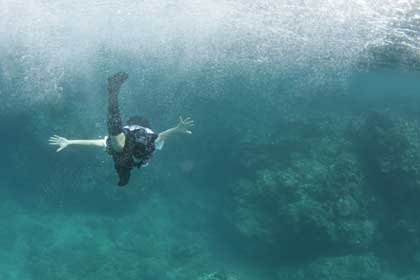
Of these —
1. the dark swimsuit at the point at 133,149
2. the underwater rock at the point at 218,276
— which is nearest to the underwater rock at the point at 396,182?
the underwater rock at the point at 218,276

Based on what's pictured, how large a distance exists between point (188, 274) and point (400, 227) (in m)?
10.9

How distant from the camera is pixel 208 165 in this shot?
23062mm

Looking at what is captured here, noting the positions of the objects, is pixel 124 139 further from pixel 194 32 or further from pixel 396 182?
pixel 194 32

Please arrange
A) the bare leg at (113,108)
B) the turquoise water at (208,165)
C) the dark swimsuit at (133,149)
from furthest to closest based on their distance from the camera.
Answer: the turquoise water at (208,165), the dark swimsuit at (133,149), the bare leg at (113,108)

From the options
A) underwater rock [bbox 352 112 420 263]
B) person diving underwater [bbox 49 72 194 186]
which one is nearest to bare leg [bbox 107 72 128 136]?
person diving underwater [bbox 49 72 194 186]

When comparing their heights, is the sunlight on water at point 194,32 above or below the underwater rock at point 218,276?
above

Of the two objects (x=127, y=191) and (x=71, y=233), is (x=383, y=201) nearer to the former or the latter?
(x=127, y=191)

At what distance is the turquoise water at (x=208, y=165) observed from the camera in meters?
16.8

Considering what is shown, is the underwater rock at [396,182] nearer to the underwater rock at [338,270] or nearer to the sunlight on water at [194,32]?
the underwater rock at [338,270]

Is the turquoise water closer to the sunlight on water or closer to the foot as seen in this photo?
the sunlight on water

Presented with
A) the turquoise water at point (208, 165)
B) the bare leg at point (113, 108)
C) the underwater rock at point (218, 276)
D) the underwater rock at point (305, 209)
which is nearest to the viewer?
the bare leg at point (113, 108)

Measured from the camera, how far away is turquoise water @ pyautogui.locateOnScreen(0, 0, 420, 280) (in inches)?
660

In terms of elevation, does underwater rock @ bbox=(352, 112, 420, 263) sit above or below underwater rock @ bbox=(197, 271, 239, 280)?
above

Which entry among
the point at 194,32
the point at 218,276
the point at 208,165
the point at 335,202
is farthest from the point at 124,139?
the point at 194,32
